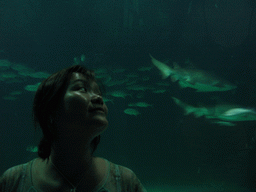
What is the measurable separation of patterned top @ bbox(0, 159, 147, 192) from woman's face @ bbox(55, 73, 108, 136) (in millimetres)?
176

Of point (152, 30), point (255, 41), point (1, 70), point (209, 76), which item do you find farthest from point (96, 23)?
point (255, 41)

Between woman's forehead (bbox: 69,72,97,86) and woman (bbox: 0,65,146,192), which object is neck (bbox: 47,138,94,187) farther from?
woman's forehead (bbox: 69,72,97,86)

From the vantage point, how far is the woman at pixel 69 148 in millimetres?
662

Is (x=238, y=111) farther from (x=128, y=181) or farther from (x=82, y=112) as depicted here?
(x=82, y=112)

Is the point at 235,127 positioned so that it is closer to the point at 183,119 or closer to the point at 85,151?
the point at 183,119

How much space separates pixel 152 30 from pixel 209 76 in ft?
13.2

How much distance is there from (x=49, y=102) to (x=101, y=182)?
35 cm

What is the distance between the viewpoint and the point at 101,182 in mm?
679

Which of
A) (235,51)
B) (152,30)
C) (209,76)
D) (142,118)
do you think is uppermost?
(152,30)

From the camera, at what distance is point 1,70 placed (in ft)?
24.6

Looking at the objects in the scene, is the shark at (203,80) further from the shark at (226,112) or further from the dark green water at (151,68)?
the shark at (226,112)

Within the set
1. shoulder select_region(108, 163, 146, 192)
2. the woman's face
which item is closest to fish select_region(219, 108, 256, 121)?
shoulder select_region(108, 163, 146, 192)

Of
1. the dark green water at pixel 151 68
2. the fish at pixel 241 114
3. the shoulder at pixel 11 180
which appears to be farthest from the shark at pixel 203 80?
the shoulder at pixel 11 180

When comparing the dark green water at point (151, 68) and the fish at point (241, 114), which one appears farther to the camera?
the dark green water at point (151, 68)
